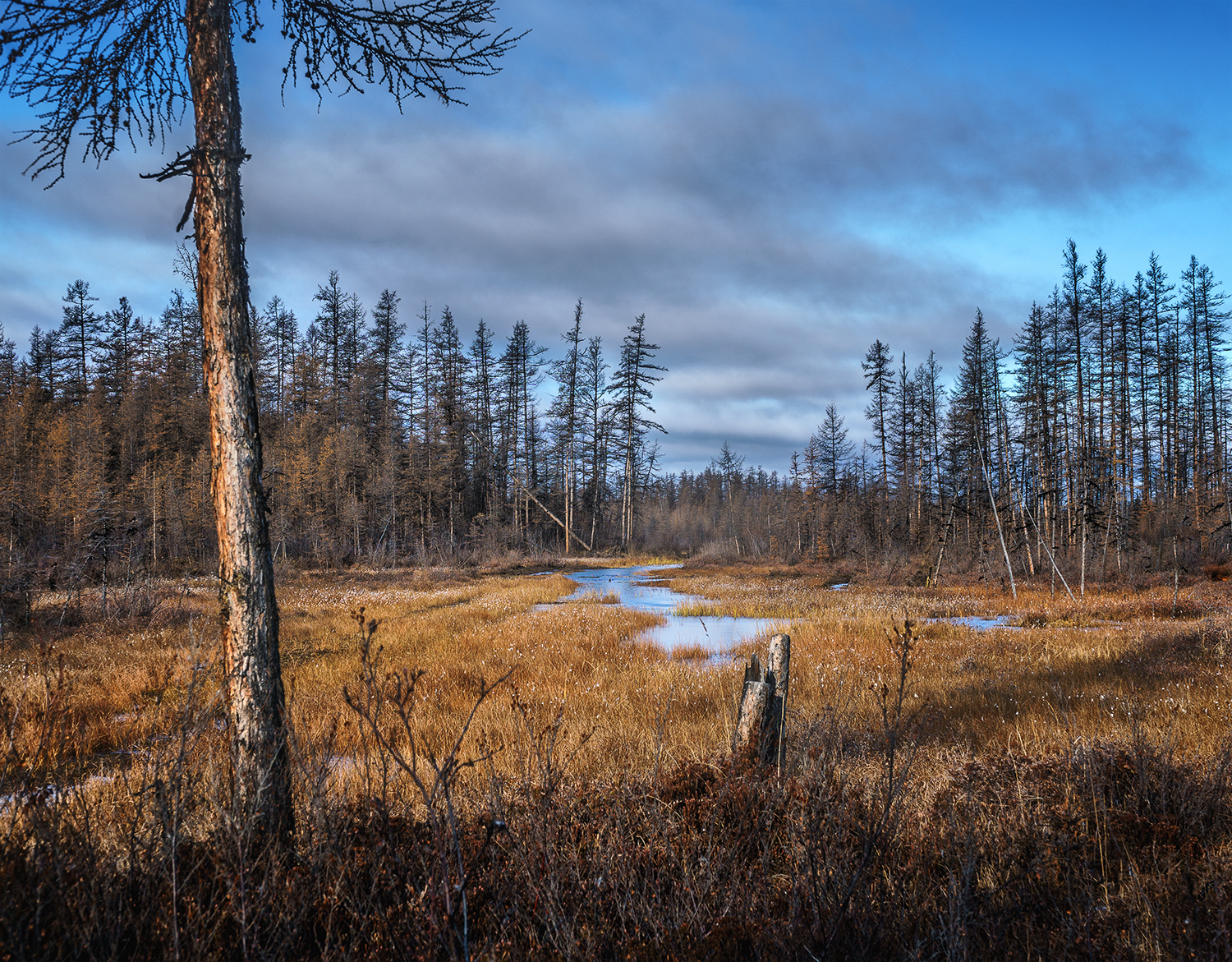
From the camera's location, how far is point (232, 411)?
3.29 m


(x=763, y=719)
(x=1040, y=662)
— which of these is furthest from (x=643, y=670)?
(x=1040, y=662)

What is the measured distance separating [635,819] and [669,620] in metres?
11.1

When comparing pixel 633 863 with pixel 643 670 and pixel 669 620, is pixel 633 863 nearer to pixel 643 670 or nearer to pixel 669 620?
pixel 643 670

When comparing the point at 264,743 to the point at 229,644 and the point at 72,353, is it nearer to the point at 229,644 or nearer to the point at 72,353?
the point at 229,644

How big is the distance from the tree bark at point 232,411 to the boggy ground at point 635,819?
261mm

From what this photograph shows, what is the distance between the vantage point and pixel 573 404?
45344 mm

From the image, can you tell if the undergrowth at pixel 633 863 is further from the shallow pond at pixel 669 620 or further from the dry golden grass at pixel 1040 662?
the shallow pond at pixel 669 620

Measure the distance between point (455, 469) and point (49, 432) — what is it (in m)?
23.1

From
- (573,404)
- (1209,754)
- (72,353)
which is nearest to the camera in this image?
(1209,754)

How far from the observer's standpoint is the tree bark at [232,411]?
10.5 feet

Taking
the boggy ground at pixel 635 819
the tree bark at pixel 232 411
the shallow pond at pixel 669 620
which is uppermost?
the tree bark at pixel 232 411

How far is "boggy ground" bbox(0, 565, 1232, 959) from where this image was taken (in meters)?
2.21

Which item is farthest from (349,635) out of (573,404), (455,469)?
(573,404)

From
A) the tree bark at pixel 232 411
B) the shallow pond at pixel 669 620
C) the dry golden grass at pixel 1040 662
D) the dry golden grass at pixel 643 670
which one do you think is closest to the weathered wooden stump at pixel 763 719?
the dry golden grass at pixel 643 670
